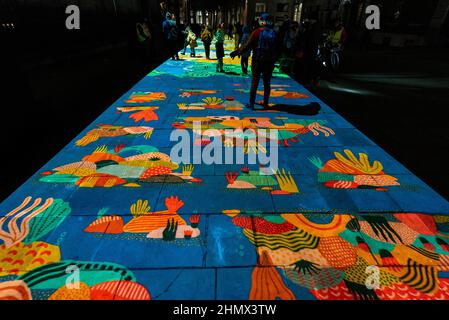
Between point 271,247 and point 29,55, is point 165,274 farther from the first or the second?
point 29,55

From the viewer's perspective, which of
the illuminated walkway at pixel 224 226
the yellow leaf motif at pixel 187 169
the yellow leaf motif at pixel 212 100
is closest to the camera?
the illuminated walkway at pixel 224 226

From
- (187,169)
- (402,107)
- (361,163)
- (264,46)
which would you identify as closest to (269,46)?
(264,46)

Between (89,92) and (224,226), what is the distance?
6.76 meters

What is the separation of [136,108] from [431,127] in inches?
258

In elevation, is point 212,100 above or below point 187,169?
above

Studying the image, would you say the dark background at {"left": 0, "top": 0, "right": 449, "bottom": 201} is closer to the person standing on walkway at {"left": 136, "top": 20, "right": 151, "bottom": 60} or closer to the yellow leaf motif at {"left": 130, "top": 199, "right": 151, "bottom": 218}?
the person standing on walkway at {"left": 136, "top": 20, "right": 151, "bottom": 60}

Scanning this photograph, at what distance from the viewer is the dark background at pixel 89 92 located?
168 inches

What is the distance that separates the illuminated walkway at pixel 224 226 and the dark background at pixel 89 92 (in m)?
0.54

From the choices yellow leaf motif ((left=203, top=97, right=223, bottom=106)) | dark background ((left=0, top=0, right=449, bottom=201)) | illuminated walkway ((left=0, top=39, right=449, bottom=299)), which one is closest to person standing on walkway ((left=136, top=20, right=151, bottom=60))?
dark background ((left=0, top=0, right=449, bottom=201))

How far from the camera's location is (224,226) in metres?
2.79

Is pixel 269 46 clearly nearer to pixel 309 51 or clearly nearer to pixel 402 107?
pixel 402 107

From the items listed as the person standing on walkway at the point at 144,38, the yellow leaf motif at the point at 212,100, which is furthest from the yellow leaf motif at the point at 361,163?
the person standing on walkway at the point at 144,38

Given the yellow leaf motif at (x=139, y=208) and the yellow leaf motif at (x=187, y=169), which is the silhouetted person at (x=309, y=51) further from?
the yellow leaf motif at (x=139, y=208)

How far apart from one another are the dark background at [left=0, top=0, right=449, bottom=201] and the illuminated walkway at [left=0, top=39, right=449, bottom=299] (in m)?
0.54
